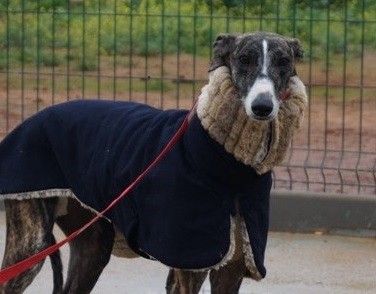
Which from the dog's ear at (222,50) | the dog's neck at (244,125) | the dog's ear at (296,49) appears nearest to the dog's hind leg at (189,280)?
the dog's neck at (244,125)

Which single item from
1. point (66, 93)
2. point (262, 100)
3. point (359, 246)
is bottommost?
point (359, 246)

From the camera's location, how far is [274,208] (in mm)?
9383

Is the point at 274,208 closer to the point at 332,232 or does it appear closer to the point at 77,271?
the point at 332,232

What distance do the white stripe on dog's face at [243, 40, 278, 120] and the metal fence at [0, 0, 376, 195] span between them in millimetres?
3824

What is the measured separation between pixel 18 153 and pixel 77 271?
0.74 meters

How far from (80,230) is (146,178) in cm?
53

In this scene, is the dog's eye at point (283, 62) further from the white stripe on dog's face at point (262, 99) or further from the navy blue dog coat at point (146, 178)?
the navy blue dog coat at point (146, 178)

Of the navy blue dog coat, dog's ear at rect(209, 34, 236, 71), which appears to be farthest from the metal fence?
dog's ear at rect(209, 34, 236, 71)

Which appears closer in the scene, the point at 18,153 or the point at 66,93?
the point at 18,153

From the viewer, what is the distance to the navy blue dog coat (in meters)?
5.63

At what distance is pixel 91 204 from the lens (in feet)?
20.2

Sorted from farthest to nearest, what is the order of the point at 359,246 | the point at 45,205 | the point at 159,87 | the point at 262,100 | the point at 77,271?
the point at 159,87
the point at 359,246
the point at 77,271
the point at 45,205
the point at 262,100

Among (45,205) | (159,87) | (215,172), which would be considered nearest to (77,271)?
(45,205)

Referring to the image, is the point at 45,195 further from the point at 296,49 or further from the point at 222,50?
the point at 296,49
